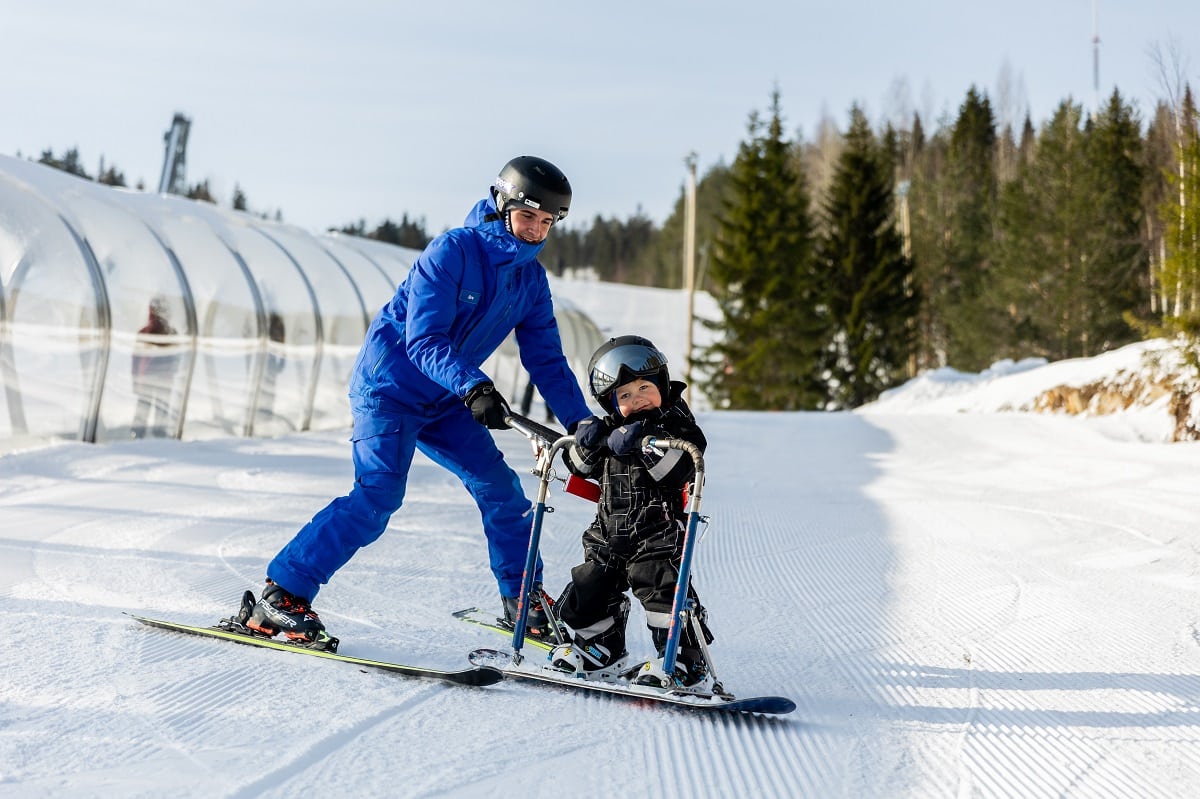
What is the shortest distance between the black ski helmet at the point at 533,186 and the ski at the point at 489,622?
5.43 feet

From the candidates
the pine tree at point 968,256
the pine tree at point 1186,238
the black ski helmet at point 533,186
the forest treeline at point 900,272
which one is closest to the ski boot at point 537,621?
the black ski helmet at point 533,186

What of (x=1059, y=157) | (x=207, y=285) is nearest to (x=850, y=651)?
(x=207, y=285)

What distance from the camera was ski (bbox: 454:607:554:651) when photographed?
397 centimetres

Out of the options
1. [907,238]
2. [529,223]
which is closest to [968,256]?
[907,238]

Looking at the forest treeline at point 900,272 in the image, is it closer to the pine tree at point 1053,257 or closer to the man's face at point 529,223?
the pine tree at point 1053,257

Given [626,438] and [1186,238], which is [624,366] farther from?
[1186,238]

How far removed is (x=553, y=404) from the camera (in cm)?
410

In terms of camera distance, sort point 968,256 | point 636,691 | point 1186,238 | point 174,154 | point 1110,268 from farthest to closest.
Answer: point 968,256, point 1110,268, point 174,154, point 1186,238, point 636,691

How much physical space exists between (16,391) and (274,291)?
5076 millimetres

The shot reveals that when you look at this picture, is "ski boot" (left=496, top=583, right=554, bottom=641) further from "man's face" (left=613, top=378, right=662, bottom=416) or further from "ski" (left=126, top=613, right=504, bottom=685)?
"man's face" (left=613, top=378, right=662, bottom=416)

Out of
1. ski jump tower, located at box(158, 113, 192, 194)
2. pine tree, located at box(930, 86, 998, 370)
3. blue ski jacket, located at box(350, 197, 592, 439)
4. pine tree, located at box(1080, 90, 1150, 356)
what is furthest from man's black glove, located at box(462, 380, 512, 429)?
A: pine tree, located at box(930, 86, 998, 370)

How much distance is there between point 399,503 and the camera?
3916 mm

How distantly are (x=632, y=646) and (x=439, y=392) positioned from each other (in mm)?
1295

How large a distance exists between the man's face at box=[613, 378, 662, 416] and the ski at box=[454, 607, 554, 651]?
1093 millimetres
